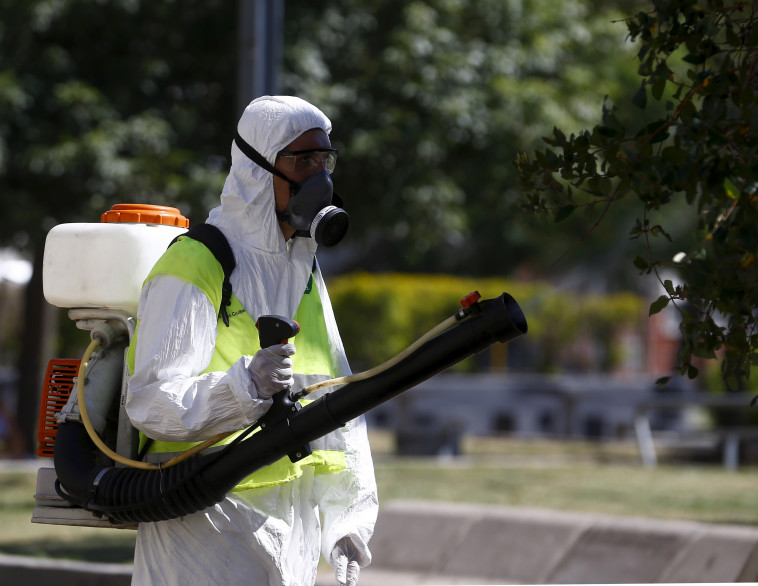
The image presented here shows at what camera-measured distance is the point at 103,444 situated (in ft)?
10.2

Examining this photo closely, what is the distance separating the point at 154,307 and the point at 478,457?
42.4 ft

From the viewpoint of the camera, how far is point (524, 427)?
21.0 m

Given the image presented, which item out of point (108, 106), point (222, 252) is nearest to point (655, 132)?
point (222, 252)

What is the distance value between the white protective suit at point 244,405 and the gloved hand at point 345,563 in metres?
0.01

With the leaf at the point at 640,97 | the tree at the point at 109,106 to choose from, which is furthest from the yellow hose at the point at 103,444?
the tree at the point at 109,106

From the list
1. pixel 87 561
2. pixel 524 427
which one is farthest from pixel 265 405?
pixel 524 427

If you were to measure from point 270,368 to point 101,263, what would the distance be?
699 mm

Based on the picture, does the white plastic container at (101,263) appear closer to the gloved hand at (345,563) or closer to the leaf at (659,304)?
the gloved hand at (345,563)

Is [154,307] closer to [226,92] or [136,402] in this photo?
[136,402]

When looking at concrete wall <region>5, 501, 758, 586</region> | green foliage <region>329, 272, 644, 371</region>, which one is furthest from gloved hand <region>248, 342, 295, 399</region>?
green foliage <region>329, 272, 644, 371</region>

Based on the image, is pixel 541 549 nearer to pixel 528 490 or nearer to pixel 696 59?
pixel 528 490

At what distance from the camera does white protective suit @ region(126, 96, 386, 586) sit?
285 cm

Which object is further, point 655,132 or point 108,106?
point 108,106

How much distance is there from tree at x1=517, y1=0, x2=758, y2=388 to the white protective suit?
82cm
